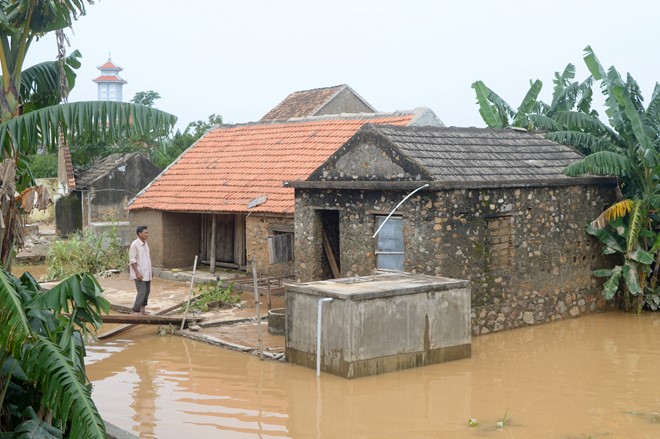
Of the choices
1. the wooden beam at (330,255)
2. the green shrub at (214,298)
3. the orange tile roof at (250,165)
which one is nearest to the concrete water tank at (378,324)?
the wooden beam at (330,255)

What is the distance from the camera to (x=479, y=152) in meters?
17.0

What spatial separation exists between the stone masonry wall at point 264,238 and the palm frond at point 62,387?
11.9m

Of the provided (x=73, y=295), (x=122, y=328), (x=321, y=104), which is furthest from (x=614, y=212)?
(x=321, y=104)

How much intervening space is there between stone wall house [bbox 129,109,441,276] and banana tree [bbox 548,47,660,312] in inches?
165

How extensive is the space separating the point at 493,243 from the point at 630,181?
13.8ft

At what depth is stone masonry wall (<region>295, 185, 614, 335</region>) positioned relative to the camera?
15086 millimetres

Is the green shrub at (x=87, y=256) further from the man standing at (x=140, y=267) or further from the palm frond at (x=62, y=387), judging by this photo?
the palm frond at (x=62, y=387)

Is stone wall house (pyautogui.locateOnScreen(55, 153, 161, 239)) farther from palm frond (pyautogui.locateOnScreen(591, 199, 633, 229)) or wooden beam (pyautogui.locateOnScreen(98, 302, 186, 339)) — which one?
palm frond (pyautogui.locateOnScreen(591, 199, 633, 229))

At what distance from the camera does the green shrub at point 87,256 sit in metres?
22.2

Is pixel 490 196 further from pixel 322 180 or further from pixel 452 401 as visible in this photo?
pixel 452 401

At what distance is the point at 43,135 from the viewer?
8.69 m

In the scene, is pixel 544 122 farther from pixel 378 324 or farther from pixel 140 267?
pixel 140 267

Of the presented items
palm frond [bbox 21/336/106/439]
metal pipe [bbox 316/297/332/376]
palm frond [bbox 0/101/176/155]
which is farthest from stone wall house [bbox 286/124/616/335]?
palm frond [bbox 21/336/106/439]

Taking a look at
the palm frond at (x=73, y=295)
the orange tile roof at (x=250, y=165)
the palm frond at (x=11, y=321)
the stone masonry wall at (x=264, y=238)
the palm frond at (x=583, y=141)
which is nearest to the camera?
the palm frond at (x=11, y=321)
